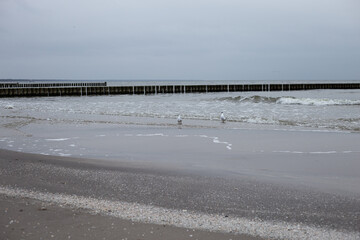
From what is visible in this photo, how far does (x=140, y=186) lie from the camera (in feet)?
18.1

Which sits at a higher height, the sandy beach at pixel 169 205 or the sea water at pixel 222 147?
the sandy beach at pixel 169 205

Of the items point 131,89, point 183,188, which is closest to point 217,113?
point 183,188

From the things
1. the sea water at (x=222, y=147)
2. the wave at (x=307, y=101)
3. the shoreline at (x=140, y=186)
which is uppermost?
the shoreline at (x=140, y=186)

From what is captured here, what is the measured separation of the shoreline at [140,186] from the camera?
4.42 meters

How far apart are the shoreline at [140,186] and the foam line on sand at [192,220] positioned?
0.02 m

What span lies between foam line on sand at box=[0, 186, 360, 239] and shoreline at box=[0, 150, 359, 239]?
2cm

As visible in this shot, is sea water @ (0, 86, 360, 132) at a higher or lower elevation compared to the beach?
lower

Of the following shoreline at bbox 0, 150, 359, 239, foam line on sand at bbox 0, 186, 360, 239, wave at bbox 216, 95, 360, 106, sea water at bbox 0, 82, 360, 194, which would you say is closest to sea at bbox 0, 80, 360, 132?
wave at bbox 216, 95, 360, 106

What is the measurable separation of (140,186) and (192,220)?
1.57 metres

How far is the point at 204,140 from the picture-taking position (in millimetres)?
10641

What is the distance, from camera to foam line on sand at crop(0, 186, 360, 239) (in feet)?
12.4

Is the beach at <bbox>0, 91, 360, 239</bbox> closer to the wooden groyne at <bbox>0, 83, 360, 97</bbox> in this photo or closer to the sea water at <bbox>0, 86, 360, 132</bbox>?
the sea water at <bbox>0, 86, 360, 132</bbox>

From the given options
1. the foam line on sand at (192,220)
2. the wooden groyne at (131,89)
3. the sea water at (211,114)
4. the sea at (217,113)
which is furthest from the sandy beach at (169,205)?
the wooden groyne at (131,89)

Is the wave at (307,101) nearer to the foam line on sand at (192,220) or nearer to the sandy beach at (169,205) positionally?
the sandy beach at (169,205)
